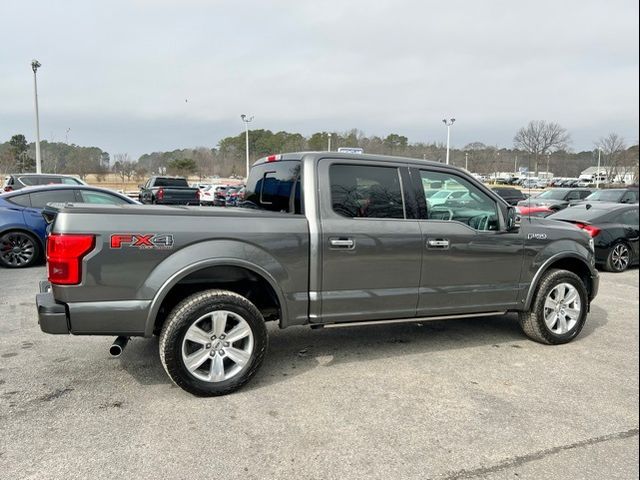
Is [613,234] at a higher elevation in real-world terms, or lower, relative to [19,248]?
higher

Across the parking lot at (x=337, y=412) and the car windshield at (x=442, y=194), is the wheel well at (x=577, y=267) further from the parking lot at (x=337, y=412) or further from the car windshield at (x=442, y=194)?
the car windshield at (x=442, y=194)

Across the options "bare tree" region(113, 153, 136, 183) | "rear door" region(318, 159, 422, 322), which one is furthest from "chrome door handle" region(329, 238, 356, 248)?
"bare tree" region(113, 153, 136, 183)

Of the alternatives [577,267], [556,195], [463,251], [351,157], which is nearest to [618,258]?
[577,267]

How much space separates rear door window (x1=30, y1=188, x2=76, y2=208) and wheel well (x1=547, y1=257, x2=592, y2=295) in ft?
27.4

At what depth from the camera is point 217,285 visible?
13.4 ft

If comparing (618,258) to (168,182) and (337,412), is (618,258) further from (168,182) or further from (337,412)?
(168,182)

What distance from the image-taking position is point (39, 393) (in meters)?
3.75

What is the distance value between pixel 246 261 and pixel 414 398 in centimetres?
168

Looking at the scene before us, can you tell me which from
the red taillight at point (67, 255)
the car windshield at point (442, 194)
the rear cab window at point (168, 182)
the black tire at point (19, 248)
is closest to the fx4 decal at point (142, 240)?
the red taillight at point (67, 255)

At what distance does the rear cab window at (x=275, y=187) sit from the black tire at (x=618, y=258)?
7.99 m

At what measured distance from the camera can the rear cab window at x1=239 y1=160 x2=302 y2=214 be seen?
4.32 m

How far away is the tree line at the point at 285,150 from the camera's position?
131ft

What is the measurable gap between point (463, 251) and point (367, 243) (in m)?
1.02

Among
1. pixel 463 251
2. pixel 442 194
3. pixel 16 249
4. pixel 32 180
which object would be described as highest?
pixel 32 180
